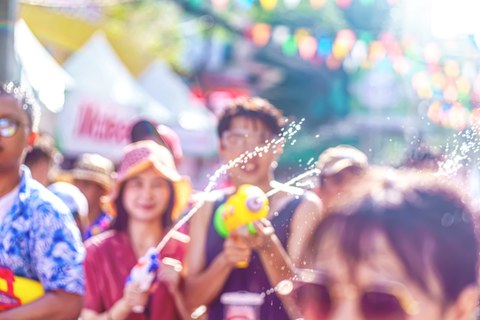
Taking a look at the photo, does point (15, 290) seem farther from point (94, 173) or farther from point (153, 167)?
point (94, 173)

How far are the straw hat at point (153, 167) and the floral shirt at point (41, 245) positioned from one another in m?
1.09

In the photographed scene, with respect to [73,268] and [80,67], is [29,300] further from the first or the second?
[80,67]

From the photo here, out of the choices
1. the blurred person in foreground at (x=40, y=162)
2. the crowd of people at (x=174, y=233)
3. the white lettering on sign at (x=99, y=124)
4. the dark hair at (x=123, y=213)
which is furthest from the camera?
the white lettering on sign at (x=99, y=124)

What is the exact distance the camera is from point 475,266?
1.60 meters

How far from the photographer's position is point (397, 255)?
154 cm

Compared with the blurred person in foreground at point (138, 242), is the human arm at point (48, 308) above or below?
below

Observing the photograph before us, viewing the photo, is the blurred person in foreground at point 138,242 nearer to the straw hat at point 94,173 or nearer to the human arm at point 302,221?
the human arm at point 302,221

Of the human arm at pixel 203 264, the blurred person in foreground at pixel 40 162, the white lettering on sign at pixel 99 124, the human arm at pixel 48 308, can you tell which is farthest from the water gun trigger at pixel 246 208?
the white lettering on sign at pixel 99 124

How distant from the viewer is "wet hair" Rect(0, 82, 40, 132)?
12.1 ft

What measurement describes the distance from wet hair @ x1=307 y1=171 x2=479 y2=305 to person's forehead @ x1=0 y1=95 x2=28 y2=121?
7.22 ft

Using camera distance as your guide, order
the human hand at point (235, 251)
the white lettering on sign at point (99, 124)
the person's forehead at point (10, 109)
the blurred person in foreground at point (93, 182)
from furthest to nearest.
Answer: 1. the white lettering on sign at point (99, 124)
2. the blurred person in foreground at point (93, 182)
3. the human hand at point (235, 251)
4. the person's forehead at point (10, 109)

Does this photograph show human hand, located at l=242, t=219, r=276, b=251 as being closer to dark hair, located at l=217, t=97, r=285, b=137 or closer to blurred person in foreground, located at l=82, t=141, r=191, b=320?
blurred person in foreground, located at l=82, t=141, r=191, b=320

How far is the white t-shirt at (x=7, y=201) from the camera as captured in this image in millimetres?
3484

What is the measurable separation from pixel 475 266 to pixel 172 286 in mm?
2709
